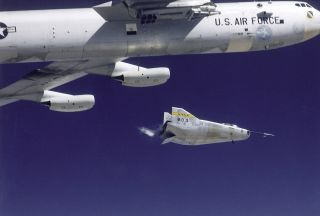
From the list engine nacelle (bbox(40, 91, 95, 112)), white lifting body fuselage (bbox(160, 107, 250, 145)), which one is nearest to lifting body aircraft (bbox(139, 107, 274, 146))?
white lifting body fuselage (bbox(160, 107, 250, 145))

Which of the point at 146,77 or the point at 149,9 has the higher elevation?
the point at 149,9

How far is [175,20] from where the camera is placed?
57375 millimetres

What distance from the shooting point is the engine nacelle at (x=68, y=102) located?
61081mm

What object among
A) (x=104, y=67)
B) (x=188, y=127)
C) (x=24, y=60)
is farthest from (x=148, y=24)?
(x=188, y=127)

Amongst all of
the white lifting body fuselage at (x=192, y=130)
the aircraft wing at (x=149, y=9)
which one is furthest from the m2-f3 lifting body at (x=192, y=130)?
the aircraft wing at (x=149, y=9)

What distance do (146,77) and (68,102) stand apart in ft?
31.8

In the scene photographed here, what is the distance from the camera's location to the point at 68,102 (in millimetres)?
61406

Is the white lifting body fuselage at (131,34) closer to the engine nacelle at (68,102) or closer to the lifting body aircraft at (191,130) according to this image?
the engine nacelle at (68,102)

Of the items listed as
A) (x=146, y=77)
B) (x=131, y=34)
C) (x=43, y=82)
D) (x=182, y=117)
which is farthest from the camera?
(x=182, y=117)

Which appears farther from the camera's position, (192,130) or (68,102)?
(192,130)

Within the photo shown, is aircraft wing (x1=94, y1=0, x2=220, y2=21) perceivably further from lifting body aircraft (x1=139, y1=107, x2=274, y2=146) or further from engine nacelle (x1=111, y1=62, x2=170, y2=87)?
lifting body aircraft (x1=139, y1=107, x2=274, y2=146)

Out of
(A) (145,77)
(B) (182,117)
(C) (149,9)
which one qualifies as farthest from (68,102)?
(B) (182,117)

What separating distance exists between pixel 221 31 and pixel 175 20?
13.7 ft

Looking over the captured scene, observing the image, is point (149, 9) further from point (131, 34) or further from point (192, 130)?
point (192, 130)
